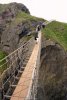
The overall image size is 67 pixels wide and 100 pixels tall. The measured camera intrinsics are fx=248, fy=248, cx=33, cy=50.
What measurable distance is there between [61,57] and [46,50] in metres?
1.75

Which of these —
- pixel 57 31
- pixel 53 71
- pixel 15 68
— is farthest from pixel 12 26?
pixel 15 68

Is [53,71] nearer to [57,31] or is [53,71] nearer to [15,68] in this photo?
[57,31]

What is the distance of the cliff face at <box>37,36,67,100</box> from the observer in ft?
75.2

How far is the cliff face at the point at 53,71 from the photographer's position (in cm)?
2291

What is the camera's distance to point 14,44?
27.4 metres

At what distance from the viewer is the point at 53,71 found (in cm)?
2392

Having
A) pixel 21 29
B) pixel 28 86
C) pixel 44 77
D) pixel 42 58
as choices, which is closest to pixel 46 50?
pixel 42 58

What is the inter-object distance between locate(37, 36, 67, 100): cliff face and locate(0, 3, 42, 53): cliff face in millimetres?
3797

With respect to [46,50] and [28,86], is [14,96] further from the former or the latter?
[46,50]

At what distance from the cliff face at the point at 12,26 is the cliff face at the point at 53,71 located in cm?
380

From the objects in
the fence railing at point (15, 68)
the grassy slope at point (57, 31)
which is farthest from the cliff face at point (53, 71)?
the fence railing at point (15, 68)

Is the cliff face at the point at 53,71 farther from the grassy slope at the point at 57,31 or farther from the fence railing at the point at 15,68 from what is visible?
the fence railing at the point at 15,68

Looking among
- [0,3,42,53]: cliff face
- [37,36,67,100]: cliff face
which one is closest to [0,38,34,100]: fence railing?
[37,36,67,100]: cliff face

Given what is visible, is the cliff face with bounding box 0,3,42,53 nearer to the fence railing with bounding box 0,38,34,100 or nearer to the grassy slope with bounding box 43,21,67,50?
the grassy slope with bounding box 43,21,67,50
